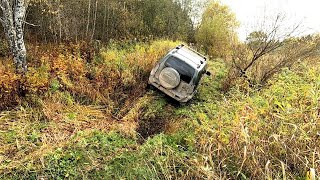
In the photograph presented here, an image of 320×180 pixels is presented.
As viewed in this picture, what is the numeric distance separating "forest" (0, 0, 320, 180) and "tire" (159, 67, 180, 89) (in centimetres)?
69

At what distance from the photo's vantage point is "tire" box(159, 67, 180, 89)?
341 inches

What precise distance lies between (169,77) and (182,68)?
0.52 meters

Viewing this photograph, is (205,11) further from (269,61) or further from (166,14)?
(269,61)

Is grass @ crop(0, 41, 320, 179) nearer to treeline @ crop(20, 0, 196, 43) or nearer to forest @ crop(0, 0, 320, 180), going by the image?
forest @ crop(0, 0, 320, 180)

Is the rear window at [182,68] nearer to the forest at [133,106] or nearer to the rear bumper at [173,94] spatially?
the rear bumper at [173,94]

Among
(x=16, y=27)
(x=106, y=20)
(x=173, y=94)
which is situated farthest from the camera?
(x=106, y=20)

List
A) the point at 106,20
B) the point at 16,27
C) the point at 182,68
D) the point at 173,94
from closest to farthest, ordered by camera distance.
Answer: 1. the point at 16,27
2. the point at 182,68
3. the point at 173,94
4. the point at 106,20

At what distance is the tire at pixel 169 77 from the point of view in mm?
8672

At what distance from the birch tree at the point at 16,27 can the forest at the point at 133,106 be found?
3 cm

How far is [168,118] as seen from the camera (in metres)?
8.49

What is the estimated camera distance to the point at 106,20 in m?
13.7

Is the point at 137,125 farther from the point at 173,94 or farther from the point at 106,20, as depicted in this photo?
the point at 106,20

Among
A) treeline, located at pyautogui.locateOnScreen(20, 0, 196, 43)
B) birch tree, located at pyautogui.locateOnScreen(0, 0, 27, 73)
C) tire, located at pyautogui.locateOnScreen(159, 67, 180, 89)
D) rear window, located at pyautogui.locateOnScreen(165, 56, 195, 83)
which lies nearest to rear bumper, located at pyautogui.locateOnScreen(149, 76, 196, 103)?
tire, located at pyautogui.locateOnScreen(159, 67, 180, 89)

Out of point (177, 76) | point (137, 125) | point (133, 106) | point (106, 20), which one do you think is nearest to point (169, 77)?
point (177, 76)
